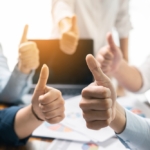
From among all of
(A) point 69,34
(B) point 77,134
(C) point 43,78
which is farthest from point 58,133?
(A) point 69,34

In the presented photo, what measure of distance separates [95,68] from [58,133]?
0.20m

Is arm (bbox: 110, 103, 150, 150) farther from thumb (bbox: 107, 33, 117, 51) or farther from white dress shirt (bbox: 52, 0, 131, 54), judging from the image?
white dress shirt (bbox: 52, 0, 131, 54)

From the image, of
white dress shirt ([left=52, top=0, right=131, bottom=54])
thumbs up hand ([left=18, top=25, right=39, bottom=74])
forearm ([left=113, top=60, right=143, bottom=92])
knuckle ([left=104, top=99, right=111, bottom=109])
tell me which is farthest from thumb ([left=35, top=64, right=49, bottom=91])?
white dress shirt ([left=52, top=0, right=131, bottom=54])

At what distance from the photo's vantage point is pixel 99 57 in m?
0.57

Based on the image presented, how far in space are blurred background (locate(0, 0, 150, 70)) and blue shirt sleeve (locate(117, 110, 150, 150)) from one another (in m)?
0.39

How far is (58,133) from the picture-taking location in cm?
45

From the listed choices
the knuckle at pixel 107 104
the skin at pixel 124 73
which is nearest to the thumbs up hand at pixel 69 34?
the skin at pixel 124 73

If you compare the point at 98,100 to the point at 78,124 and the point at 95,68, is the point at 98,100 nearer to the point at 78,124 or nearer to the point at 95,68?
the point at 95,68

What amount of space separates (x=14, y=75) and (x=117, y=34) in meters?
0.41

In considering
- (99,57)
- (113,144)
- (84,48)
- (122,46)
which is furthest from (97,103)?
(122,46)

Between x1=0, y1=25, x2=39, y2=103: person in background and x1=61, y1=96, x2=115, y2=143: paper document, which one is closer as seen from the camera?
x1=61, y1=96, x2=115, y2=143: paper document

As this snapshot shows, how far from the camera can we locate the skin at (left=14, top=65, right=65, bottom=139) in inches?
13.9

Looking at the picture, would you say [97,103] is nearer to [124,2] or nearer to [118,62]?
[118,62]

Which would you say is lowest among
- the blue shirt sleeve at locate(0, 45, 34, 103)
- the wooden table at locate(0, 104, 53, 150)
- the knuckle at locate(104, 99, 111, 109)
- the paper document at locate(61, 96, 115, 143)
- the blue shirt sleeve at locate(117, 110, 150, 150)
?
the paper document at locate(61, 96, 115, 143)
